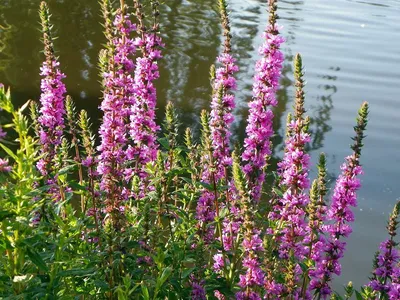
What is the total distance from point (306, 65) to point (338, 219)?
745cm

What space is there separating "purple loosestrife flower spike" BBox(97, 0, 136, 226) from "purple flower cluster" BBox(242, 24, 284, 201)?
783mm

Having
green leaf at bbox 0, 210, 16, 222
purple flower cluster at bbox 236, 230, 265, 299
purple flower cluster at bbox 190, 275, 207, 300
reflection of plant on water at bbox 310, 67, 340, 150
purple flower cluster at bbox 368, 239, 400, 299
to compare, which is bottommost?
reflection of plant on water at bbox 310, 67, 340, 150

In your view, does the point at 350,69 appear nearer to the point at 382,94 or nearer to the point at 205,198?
the point at 382,94

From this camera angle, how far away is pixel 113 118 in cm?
333

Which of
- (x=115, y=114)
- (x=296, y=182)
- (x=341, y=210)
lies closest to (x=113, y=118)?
(x=115, y=114)

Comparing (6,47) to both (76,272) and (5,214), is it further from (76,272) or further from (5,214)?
(5,214)

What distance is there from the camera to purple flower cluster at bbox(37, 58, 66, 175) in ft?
11.8

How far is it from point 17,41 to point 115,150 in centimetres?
901

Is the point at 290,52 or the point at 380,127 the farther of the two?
the point at 290,52

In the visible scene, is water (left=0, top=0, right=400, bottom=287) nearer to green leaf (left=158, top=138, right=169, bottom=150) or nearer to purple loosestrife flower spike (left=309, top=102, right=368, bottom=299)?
purple loosestrife flower spike (left=309, top=102, right=368, bottom=299)

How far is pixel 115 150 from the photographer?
10.8 ft

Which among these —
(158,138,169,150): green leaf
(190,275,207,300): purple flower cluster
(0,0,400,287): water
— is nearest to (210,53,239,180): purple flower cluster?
(158,138,169,150): green leaf

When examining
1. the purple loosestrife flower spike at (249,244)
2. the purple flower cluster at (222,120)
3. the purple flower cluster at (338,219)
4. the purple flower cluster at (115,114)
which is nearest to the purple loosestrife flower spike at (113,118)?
the purple flower cluster at (115,114)

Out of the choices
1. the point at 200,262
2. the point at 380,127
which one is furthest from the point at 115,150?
the point at 380,127
